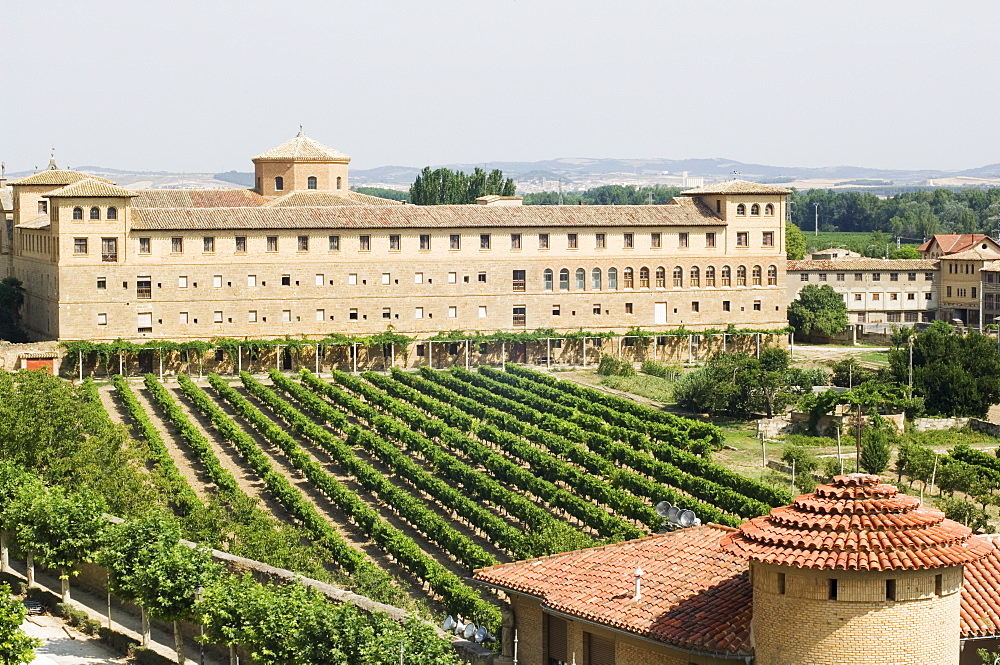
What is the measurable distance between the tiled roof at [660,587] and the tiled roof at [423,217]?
40.3 meters

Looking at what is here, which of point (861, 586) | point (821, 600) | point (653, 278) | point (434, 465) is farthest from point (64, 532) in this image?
point (653, 278)

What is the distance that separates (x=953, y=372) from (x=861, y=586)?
37069 mm

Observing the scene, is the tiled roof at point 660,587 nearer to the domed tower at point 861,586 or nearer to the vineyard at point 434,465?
the domed tower at point 861,586

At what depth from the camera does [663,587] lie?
18.2 m

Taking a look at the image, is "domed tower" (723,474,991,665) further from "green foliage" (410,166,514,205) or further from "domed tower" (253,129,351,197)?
"green foliage" (410,166,514,205)

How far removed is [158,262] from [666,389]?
18000 millimetres

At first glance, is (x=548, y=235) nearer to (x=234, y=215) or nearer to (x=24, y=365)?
(x=234, y=215)

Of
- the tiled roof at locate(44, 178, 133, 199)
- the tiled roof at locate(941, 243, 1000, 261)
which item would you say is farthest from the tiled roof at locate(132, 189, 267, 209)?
the tiled roof at locate(941, 243, 1000, 261)

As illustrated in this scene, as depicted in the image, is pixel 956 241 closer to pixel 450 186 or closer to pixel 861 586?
pixel 450 186

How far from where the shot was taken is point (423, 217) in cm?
6197

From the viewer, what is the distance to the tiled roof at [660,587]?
16438 mm

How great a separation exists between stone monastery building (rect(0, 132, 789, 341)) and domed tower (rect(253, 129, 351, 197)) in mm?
72

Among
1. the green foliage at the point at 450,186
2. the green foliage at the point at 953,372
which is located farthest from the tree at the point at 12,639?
the green foliage at the point at 450,186

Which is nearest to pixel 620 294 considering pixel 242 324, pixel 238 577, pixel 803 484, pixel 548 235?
pixel 548 235
